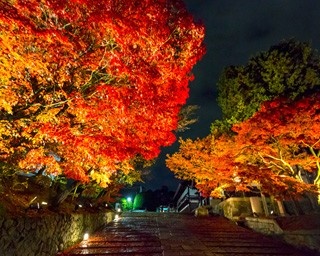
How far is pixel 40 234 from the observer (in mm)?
7887

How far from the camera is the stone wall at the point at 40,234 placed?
6255 mm

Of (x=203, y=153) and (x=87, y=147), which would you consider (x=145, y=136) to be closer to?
(x=87, y=147)

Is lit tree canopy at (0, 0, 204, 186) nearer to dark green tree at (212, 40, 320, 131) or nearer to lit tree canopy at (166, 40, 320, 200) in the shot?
lit tree canopy at (166, 40, 320, 200)

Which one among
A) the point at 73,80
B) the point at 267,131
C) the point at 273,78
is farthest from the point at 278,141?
the point at 73,80

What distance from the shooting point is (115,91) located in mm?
9609

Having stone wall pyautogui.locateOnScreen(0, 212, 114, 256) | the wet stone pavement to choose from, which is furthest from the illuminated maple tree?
stone wall pyautogui.locateOnScreen(0, 212, 114, 256)

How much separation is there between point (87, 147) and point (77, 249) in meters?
4.23

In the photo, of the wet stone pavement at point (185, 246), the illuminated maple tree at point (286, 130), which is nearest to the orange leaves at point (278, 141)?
the illuminated maple tree at point (286, 130)

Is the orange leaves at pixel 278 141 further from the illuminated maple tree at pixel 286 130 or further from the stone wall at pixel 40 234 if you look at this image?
the stone wall at pixel 40 234

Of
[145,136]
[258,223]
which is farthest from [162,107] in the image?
[258,223]

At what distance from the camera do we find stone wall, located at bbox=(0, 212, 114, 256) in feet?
20.5

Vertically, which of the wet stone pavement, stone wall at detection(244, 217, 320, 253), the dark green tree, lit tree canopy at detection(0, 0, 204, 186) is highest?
the dark green tree

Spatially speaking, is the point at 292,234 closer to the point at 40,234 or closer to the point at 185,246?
the point at 185,246

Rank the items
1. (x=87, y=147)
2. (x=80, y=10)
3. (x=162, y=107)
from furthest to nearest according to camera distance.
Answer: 1. (x=162, y=107)
2. (x=87, y=147)
3. (x=80, y=10)
